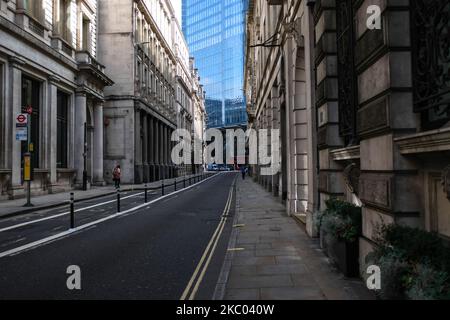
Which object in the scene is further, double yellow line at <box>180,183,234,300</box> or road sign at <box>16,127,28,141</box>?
road sign at <box>16,127,28,141</box>

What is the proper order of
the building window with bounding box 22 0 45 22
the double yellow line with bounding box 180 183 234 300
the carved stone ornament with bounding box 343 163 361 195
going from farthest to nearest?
the building window with bounding box 22 0 45 22 → the carved stone ornament with bounding box 343 163 361 195 → the double yellow line with bounding box 180 183 234 300

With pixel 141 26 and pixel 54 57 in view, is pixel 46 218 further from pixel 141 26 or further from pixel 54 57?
pixel 141 26

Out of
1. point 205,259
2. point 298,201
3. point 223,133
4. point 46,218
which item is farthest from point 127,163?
point 223,133

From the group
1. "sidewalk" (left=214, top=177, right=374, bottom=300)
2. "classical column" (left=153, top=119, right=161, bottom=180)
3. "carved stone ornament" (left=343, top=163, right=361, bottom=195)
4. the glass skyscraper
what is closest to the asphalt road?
"sidewalk" (left=214, top=177, right=374, bottom=300)

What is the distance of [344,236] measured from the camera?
6555mm

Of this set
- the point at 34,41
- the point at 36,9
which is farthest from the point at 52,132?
the point at 36,9

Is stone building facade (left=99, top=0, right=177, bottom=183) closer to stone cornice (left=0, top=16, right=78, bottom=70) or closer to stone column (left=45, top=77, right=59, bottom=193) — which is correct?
stone cornice (left=0, top=16, right=78, bottom=70)

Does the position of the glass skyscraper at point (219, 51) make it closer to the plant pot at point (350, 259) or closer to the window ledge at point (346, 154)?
the window ledge at point (346, 154)

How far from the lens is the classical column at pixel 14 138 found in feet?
72.7

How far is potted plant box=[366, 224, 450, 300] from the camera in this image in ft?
12.0

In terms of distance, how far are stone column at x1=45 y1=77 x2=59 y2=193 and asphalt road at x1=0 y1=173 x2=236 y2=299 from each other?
41.5 ft

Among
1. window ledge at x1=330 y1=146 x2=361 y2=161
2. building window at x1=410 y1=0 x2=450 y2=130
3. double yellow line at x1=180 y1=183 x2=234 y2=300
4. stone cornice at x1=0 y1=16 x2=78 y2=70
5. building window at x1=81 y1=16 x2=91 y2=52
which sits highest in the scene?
building window at x1=81 y1=16 x2=91 y2=52

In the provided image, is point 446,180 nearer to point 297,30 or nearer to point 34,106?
point 297,30

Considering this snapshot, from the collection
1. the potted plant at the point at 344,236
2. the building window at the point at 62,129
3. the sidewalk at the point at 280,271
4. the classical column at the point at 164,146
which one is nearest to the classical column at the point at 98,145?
the building window at the point at 62,129
